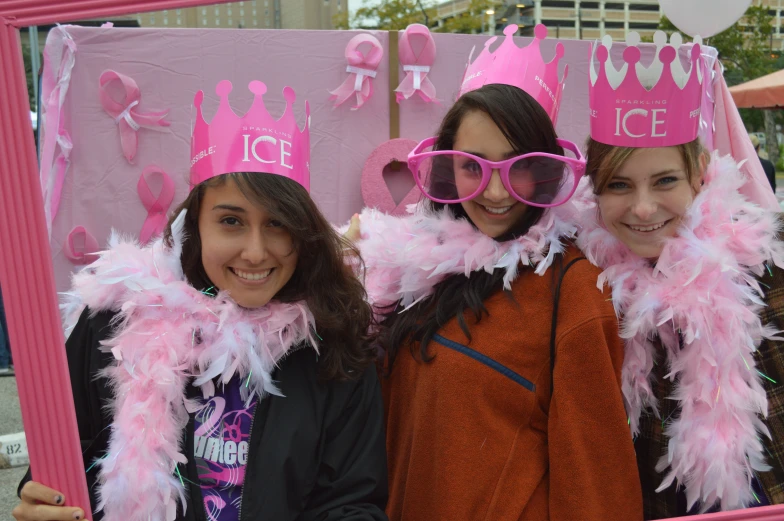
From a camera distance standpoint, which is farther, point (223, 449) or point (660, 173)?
point (660, 173)

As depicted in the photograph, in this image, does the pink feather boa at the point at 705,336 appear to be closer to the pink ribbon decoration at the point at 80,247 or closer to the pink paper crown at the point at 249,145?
the pink paper crown at the point at 249,145

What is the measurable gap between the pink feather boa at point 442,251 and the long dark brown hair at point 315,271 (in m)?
0.17

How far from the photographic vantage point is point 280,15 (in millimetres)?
2516

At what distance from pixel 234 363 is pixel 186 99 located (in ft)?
5.48

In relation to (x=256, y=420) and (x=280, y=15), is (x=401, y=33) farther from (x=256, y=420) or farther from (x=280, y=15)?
(x=256, y=420)

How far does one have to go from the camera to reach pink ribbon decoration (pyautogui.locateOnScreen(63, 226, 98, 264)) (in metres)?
2.66

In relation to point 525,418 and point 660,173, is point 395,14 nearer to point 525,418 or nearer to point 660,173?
point 660,173

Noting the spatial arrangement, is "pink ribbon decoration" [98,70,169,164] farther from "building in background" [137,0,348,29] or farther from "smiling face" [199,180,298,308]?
"smiling face" [199,180,298,308]

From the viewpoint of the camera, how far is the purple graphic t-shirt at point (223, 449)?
52.2 inches

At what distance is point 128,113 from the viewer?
263cm

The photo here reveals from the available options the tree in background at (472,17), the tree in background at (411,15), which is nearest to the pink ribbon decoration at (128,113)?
the tree in background at (411,15)

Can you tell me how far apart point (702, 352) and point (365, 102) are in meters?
1.81

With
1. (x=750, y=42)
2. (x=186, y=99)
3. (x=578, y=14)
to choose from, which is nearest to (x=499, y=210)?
(x=186, y=99)

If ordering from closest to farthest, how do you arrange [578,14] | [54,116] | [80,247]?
[54,116], [80,247], [578,14]
